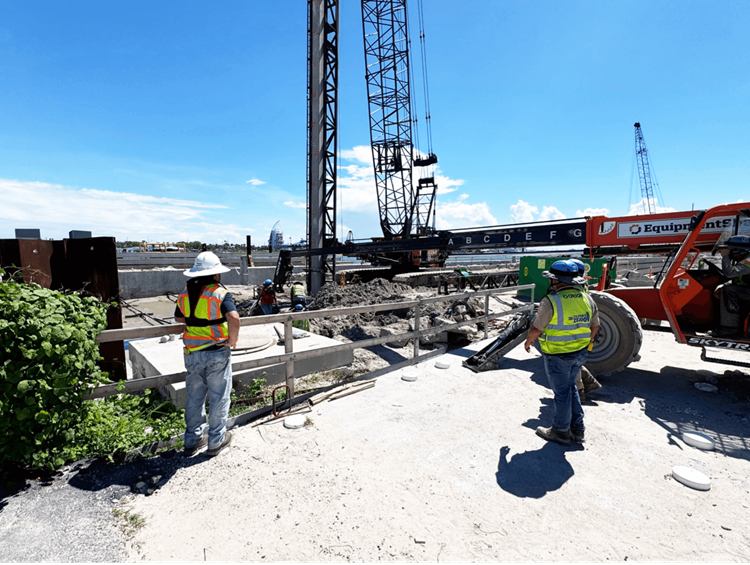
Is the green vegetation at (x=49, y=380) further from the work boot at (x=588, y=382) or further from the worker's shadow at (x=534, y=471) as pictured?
the work boot at (x=588, y=382)

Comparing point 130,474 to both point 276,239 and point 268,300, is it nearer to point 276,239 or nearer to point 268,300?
point 268,300

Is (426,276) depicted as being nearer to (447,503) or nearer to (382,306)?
(382,306)

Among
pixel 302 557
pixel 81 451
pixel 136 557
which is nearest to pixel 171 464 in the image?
pixel 81 451

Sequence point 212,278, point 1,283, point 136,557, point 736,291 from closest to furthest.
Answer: point 136,557
point 1,283
point 212,278
point 736,291

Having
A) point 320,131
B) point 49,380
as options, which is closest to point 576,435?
point 49,380

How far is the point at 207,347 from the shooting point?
325cm

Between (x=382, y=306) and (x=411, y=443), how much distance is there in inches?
89.3

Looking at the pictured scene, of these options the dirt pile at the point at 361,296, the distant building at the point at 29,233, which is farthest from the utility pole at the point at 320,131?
the distant building at the point at 29,233

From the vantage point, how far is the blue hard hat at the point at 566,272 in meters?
3.50

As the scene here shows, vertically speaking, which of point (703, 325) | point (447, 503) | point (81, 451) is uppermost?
point (703, 325)

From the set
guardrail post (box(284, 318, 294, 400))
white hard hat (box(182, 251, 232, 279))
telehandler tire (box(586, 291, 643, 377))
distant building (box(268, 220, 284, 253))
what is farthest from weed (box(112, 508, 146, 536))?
distant building (box(268, 220, 284, 253))

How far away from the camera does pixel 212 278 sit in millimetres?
3344

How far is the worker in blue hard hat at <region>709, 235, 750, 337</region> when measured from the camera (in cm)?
470

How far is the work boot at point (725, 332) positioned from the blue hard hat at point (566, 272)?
3319 millimetres
